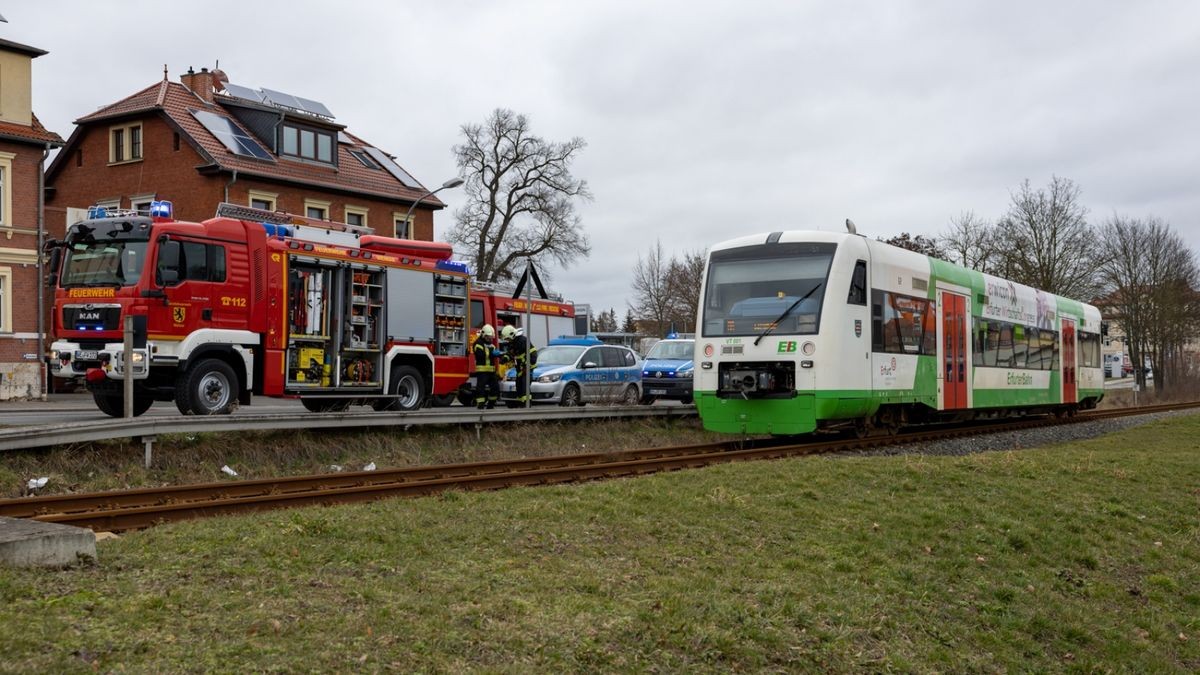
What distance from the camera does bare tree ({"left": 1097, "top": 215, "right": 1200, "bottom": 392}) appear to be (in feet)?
158

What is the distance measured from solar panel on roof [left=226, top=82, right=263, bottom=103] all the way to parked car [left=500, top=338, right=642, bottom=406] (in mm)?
22864

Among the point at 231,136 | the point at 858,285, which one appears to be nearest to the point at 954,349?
the point at 858,285

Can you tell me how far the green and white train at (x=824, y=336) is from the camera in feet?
49.7

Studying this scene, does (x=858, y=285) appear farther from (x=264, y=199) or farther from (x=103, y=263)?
(x=264, y=199)

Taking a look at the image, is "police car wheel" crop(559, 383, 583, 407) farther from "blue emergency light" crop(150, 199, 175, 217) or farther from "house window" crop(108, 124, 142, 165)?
"house window" crop(108, 124, 142, 165)

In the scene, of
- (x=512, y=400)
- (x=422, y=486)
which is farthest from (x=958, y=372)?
(x=422, y=486)

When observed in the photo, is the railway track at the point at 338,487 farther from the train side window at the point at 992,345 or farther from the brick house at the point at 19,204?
the brick house at the point at 19,204

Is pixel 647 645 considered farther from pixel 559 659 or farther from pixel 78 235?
pixel 78 235

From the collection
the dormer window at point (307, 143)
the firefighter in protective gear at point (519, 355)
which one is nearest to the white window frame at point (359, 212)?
the dormer window at point (307, 143)

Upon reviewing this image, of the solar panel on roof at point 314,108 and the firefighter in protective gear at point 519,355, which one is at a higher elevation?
the solar panel on roof at point 314,108

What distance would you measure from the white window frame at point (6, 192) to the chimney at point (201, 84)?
13.3m

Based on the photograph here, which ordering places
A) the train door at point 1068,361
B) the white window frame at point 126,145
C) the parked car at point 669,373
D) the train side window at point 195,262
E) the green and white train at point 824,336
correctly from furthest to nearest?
the white window frame at point 126,145
the train door at point 1068,361
the parked car at point 669,373
the green and white train at point 824,336
the train side window at point 195,262

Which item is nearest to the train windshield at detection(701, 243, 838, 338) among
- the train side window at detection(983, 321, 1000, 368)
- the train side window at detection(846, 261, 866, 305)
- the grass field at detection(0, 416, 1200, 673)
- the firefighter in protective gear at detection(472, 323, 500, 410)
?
the train side window at detection(846, 261, 866, 305)

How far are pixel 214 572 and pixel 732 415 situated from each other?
10.7 meters
